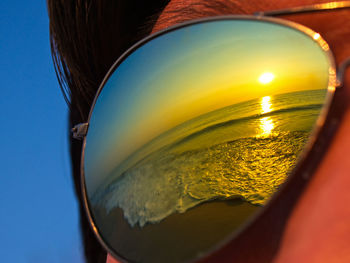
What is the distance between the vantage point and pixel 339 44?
0.63m

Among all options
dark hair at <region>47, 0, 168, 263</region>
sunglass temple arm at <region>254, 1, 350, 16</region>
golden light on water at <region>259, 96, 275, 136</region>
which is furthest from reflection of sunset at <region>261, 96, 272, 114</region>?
dark hair at <region>47, 0, 168, 263</region>

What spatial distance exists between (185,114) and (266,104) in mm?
165

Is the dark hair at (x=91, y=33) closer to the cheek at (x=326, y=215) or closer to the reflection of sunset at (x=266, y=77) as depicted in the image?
the reflection of sunset at (x=266, y=77)

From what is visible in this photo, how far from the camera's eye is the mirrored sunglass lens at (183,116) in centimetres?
71

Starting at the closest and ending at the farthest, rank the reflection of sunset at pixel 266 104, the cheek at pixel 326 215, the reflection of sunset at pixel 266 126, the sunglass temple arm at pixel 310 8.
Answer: the cheek at pixel 326 215 → the sunglass temple arm at pixel 310 8 → the reflection of sunset at pixel 266 104 → the reflection of sunset at pixel 266 126

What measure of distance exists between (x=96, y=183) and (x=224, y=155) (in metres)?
0.31

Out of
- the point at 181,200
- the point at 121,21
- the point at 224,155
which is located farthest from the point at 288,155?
the point at 121,21

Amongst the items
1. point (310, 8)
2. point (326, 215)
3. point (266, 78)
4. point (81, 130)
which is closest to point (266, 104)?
point (266, 78)

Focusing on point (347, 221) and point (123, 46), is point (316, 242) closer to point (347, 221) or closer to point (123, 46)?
point (347, 221)

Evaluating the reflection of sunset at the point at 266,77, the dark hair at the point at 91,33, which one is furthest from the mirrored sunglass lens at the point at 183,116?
the dark hair at the point at 91,33

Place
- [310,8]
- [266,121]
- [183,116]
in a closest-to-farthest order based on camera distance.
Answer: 1. [310,8]
2. [183,116]
3. [266,121]

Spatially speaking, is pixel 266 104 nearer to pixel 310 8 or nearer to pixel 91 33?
pixel 310 8

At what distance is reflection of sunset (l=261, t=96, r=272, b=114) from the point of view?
78 cm

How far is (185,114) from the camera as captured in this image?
0.79 m
